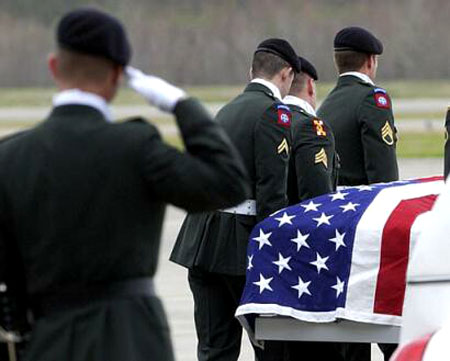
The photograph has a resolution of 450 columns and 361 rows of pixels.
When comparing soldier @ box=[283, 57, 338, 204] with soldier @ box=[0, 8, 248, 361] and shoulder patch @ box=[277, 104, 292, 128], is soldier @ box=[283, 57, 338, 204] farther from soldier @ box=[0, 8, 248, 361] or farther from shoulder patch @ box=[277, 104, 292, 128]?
soldier @ box=[0, 8, 248, 361]

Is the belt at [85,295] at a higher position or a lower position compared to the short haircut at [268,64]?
lower

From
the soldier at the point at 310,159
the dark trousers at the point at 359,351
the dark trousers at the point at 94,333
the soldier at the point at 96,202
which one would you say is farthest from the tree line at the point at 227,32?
the dark trousers at the point at 94,333

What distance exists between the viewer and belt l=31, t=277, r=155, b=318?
11.7 feet

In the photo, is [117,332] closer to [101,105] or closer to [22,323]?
[22,323]

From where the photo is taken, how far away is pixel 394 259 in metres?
5.97

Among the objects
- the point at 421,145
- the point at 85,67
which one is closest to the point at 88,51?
the point at 85,67

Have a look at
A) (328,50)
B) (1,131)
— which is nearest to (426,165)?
(1,131)

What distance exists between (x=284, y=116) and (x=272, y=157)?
202 mm

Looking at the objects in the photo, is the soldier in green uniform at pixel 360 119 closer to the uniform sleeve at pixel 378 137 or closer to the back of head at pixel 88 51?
the uniform sleeve at pixel 378 137

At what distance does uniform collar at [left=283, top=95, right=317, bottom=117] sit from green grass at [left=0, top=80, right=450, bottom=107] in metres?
36.0

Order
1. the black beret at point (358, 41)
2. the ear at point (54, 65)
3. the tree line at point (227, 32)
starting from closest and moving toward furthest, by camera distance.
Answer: the ear at point (54, 65) < the black beret at point (358, 41) < the tree line at point (227, 32)

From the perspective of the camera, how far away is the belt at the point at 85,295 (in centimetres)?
355

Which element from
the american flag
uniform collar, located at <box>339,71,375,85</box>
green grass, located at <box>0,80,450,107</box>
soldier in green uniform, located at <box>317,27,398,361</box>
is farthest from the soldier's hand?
green grass, located at <box>0,80,450,107</box>

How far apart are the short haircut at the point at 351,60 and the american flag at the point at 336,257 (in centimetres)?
137
